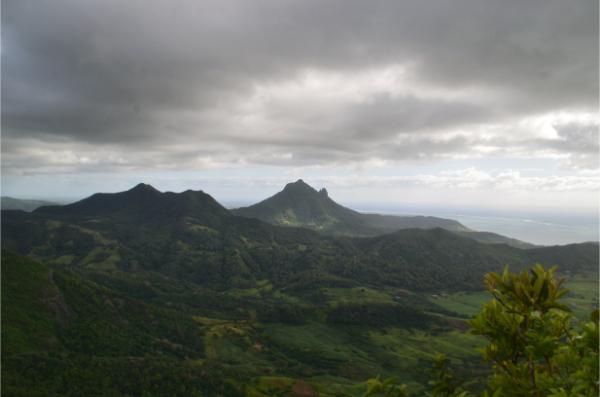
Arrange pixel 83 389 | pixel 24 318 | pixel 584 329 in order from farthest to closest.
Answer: pixel 24 318
pixel 83 389
pixel 584 329

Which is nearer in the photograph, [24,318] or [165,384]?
[165,384]

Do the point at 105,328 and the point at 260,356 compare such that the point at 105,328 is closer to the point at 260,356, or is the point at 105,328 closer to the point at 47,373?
the point at 47,373

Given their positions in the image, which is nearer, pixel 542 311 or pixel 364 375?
pixel 542 311

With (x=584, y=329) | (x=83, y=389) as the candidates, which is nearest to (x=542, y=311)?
(x=584, y=329)

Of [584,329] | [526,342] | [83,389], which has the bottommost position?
[83,389]

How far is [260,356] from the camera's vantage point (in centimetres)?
19612

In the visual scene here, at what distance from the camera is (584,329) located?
711 centimetres

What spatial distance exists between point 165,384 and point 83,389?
87.7 feet

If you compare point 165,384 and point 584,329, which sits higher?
point 584,329

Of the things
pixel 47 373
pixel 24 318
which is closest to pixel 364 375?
pixel 47 373

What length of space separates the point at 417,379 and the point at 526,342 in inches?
7718

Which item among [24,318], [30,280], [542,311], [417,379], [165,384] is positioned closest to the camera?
[542,311]

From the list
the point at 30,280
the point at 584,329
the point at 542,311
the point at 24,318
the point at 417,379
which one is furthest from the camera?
the point at 30,280

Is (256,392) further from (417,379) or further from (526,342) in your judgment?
(526,342)
